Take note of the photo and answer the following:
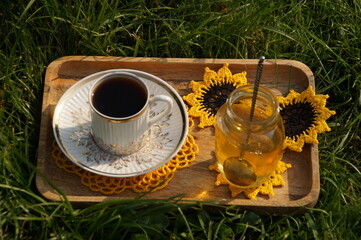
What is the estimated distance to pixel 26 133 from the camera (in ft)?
5.29

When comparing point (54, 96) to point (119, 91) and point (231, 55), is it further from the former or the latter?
point (231, 55)

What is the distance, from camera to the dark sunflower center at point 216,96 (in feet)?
5.63

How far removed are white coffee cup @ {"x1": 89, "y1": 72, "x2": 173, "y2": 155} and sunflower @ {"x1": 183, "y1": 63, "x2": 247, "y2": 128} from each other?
0.66 feet

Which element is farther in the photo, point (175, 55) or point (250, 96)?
point (175, 55)

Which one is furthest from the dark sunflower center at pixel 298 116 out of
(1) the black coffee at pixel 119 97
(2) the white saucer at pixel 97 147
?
(1) the black coffee at pixel 119 97

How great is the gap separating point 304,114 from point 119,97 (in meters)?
0.59

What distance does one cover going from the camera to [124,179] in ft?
5.06

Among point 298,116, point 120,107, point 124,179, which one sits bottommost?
point 124,179

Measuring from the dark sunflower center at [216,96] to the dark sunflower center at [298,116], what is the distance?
0.58 feet

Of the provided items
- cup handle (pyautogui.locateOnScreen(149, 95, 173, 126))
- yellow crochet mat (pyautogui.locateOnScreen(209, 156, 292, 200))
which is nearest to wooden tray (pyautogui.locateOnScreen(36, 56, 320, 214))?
yellow crochet mat (pyautogui.locateOnScreen(209, 156, 292, 200))

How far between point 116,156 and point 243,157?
34 centimetres

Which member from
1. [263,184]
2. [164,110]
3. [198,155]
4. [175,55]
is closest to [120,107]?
[164,110]

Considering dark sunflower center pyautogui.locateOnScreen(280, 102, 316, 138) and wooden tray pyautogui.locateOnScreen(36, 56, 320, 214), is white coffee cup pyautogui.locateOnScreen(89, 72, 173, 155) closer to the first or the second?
wooden tray pyautogui.locateOnScreen(36, 56, 320, 214)

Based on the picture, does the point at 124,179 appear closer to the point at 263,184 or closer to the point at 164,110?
the point at 164,110
